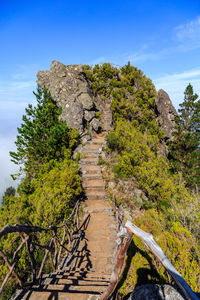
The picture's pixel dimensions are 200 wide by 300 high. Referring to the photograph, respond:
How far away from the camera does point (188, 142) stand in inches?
742

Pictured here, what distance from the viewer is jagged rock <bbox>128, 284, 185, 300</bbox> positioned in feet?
7.27

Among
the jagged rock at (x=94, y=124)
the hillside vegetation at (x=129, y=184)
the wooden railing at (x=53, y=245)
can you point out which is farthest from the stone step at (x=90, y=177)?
the jagged rock at (x=94, y=124)

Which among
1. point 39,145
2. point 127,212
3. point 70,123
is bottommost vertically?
point 127,212

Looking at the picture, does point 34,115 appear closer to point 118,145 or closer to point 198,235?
point 118,145

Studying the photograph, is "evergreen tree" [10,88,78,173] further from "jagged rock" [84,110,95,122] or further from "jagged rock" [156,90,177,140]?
"jagged rock" [156,90,177,140]

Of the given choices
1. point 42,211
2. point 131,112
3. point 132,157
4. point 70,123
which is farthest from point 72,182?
point 131,112

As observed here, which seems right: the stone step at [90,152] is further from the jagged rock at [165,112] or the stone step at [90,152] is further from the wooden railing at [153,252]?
the jagged rock at [165,112]

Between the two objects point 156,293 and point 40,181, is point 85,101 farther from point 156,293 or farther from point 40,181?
point 156,293

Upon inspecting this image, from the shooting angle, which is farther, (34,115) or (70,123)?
(70,123)

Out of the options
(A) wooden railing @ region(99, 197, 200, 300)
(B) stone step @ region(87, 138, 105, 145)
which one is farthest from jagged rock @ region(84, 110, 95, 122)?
(A) wooden railing @ region(99, 197, 200, 300)

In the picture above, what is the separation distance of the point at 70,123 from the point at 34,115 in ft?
17.0

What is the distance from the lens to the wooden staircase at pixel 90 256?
2850 mm

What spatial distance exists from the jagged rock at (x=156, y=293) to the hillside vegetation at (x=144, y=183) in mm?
1407

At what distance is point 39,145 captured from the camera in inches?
470
